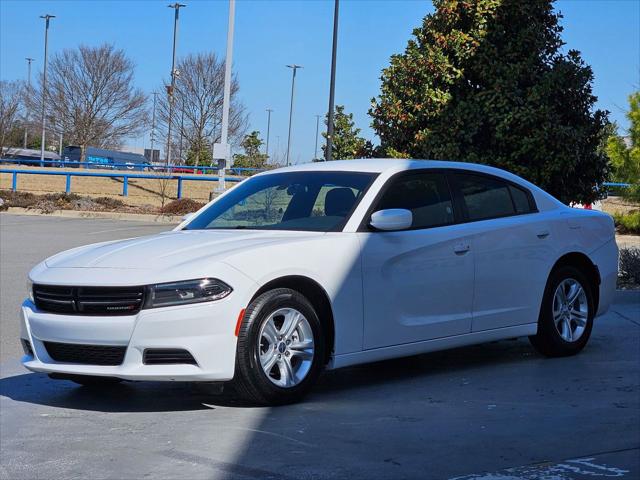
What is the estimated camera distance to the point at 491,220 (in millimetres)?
7699

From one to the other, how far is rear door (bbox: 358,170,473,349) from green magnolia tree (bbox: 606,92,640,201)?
33.9 feet

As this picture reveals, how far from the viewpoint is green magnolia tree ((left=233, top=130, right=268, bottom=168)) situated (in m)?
52.6

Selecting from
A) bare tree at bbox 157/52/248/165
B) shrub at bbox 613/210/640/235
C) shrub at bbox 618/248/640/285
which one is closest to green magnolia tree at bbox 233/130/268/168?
bare tree at bbox 157/52/248/165

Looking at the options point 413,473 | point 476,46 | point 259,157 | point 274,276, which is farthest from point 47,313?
point 259,157

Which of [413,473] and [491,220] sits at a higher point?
[491,220]

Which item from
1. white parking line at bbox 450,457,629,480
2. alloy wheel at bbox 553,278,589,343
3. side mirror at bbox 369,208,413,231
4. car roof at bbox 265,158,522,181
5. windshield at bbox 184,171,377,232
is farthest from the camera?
alloy wheel at bbox 553,278,589,343

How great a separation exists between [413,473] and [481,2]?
12154mm

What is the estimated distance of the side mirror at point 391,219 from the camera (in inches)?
267

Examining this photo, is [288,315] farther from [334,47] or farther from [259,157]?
[259,157]

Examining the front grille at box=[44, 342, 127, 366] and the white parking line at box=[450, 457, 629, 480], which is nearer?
the white parking line at box=[450, 457, 629, 480]

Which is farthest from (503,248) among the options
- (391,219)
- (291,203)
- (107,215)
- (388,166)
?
(107,215)

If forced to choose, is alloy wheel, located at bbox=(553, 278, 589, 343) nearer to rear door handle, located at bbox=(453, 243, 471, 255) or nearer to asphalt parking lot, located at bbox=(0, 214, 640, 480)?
asphalt parking lot, located at bbox=(0, 214, 640, 480)

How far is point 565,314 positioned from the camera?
816cm

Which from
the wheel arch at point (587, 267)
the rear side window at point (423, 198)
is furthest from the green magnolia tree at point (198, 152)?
the rear side window at point (423, 198)
